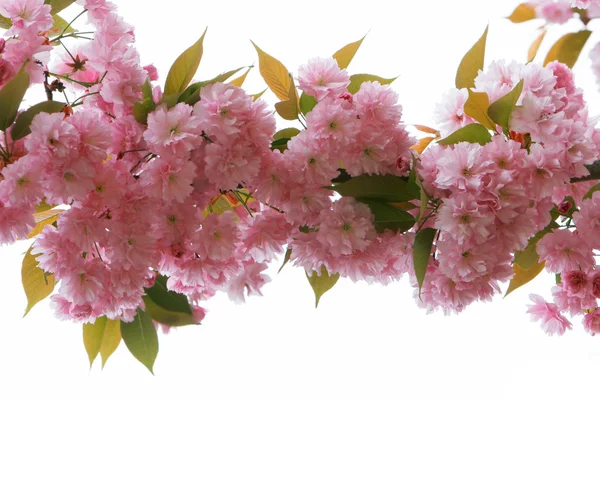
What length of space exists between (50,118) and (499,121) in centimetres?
40

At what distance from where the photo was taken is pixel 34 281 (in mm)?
777

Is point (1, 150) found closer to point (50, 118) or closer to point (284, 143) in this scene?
point (50, 118)

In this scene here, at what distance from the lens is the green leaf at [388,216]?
2.16ft

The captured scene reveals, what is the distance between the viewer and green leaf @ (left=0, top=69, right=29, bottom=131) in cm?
60

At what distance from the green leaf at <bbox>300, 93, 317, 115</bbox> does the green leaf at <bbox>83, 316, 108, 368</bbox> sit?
0.38 meters

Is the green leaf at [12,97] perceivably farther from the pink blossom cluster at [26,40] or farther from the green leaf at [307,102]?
the green leaf at [307,102]

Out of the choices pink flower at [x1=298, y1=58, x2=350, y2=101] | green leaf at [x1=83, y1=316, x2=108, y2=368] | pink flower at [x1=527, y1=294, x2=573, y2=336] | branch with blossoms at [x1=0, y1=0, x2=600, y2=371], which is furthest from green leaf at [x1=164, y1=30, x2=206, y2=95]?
pink flower at [x1=527, y1=294, x2=573, y2=336]

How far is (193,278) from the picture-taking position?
68 cm

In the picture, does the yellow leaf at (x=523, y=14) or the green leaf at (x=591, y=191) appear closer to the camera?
the green leaf at (x=591, y=191)

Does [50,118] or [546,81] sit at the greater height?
[546,81]

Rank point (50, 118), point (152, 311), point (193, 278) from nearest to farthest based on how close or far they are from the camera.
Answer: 1. point (50, 118)
2. point (193, 278)
3. point (152, 311)

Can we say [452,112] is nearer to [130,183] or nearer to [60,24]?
[130,183]

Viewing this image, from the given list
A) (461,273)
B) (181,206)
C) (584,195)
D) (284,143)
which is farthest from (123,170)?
(584,195)

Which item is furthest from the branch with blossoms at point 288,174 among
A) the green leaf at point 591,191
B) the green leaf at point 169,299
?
the green leaf at point 169,299
